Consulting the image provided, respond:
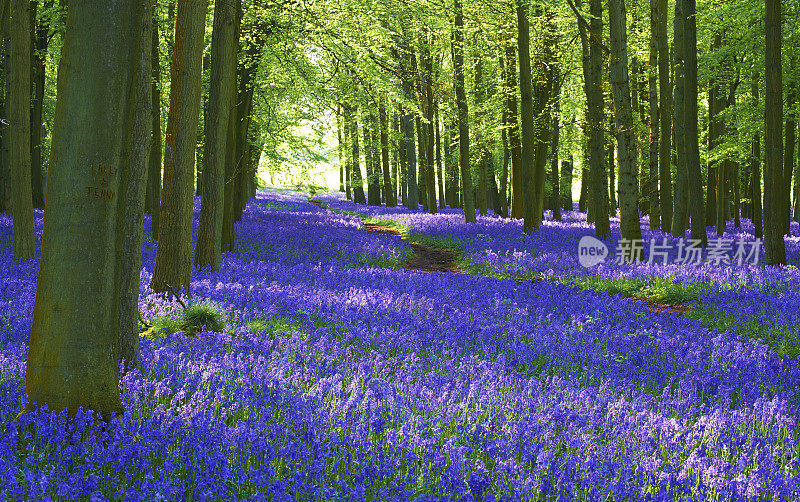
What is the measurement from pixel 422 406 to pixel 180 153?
5775 millimetres

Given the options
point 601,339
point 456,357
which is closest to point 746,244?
point 601,339

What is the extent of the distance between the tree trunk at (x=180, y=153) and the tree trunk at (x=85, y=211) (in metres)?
4.53

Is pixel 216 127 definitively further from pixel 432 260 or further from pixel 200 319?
pixel 432 260

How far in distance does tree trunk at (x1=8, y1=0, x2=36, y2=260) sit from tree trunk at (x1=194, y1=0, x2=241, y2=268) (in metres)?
3.23

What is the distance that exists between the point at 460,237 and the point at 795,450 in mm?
14393

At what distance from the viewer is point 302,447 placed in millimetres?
3221

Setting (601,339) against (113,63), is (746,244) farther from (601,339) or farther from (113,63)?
(113,63)

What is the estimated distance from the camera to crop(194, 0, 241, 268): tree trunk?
957cm

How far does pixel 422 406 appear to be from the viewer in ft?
13.2

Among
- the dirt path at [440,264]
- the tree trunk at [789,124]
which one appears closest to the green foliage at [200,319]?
the dirt path at [440,264]

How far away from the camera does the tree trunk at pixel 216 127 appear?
31.4ft

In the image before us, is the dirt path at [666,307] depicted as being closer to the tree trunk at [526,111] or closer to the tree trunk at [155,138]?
the tree trunk at [526,111]

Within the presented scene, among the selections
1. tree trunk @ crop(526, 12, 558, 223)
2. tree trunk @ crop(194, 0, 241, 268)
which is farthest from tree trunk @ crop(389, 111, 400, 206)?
tree trunk @ crop(194, 0, 241, 268)
